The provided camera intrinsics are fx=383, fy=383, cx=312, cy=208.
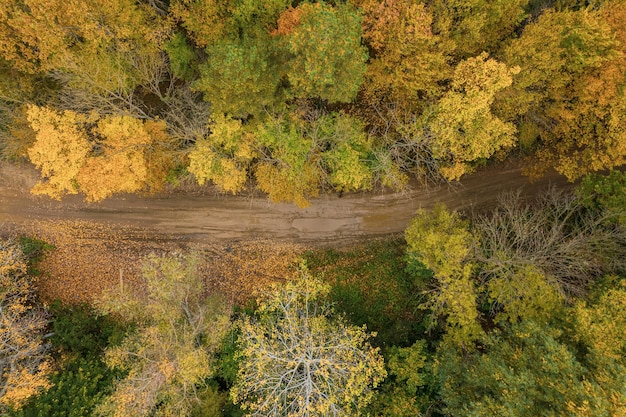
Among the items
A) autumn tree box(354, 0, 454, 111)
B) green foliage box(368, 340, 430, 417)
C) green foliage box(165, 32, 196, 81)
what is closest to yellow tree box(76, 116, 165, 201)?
green foliage box(165, 32, 196, 81)

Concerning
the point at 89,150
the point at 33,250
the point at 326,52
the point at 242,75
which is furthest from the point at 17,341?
the point at 326,52

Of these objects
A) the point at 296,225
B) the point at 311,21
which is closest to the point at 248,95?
the point at 311,21

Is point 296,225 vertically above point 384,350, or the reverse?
point 296,225

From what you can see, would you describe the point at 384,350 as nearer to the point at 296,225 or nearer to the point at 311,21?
the point at 296,225

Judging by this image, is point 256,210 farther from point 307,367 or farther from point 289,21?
point 289,21

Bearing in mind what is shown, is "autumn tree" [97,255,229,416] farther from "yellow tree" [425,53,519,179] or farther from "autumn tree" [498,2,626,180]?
"autumn tree" [498,2,626,180]
